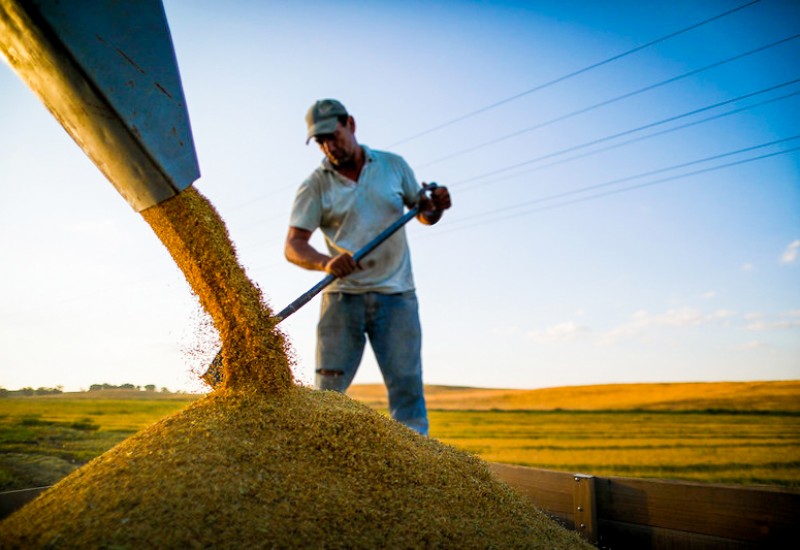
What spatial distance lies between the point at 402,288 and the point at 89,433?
17.8 ft

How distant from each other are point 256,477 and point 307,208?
68.3 inches

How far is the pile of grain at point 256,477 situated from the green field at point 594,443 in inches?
88.0

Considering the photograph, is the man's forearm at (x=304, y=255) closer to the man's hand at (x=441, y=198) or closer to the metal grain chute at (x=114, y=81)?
the man's hand at (x=441, y=198)

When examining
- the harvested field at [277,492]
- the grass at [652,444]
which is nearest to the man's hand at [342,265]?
the harvested field at [277,492]

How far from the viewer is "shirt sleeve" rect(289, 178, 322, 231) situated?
270cm

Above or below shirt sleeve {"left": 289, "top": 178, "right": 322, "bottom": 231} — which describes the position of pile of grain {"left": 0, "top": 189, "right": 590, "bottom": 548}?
below

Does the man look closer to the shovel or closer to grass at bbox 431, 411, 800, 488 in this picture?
the shovel

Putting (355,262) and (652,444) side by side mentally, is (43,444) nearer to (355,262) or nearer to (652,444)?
(355,262)

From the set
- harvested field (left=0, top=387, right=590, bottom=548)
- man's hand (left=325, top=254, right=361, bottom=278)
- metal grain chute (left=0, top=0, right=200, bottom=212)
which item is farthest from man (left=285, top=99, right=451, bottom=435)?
metal grain chute (left=0, top=0, right=200, bottom=212)

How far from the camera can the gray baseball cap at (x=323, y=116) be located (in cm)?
258

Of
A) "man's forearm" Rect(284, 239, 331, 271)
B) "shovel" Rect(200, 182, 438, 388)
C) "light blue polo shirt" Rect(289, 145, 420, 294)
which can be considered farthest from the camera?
"light blue polo shirt" Rect(289, 145, 420, 294)

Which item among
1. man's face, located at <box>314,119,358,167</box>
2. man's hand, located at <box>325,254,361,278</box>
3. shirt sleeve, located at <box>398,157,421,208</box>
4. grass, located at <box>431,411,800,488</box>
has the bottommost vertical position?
grass, located at <box>431,411,800,488</box>

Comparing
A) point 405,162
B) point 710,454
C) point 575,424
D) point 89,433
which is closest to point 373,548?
point 405,162

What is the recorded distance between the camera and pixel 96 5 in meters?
1.14
